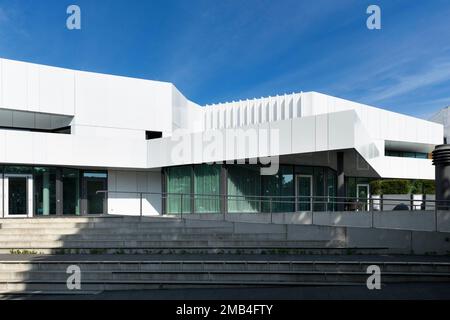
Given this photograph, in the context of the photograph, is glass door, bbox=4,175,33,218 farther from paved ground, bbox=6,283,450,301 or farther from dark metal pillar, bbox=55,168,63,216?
paved ground, bbox=6,283,450,301

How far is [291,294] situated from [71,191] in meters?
16.1

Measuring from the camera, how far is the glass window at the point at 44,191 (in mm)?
20344

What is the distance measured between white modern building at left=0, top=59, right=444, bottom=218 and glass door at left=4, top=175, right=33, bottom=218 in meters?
0.04

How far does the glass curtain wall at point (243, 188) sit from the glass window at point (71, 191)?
8158mm

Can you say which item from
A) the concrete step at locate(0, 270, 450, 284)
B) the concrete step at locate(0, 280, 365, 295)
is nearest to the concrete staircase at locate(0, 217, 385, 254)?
the concrete step at locate(0, 270, 450, 284)

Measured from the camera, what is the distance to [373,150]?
1694cm

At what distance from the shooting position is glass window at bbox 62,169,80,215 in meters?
21.3

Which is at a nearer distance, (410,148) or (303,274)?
(303,274)

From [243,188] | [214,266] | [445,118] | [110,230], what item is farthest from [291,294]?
[445,118]

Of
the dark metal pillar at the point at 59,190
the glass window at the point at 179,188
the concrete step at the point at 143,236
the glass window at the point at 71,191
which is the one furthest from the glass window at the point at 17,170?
the concrete step at the point at 143,236

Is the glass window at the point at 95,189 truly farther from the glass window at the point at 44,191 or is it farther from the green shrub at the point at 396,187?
the green shrub at the point at 396,187
